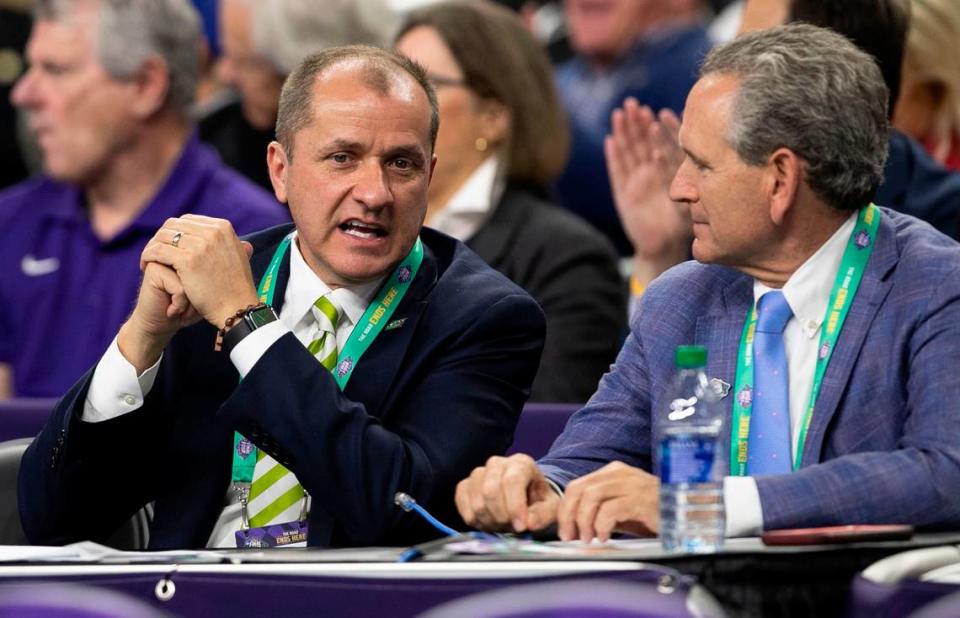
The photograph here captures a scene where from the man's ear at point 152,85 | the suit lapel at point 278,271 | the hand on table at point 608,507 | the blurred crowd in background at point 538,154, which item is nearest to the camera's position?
the hand on table at point 608,507

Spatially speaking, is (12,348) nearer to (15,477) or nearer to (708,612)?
(15,477)

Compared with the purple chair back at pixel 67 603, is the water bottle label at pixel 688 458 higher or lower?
higher

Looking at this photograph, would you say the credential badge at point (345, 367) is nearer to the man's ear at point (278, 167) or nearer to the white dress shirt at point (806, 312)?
the man's ear at point (278, 167)

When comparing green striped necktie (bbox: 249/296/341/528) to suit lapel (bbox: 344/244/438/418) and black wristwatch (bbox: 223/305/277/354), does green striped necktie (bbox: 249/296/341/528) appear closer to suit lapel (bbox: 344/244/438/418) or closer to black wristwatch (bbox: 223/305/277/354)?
suit lapel (bbox: 344/244/438/418)

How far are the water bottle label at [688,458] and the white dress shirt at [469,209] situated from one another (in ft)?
8.62

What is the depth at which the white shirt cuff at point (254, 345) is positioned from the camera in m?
3.32

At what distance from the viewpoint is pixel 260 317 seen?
3.37 metres

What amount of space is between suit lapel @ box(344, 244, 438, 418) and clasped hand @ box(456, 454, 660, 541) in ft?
1.27

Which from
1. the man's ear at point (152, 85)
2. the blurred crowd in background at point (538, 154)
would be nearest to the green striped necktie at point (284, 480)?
the blurred crowd in background at point (538, 154)

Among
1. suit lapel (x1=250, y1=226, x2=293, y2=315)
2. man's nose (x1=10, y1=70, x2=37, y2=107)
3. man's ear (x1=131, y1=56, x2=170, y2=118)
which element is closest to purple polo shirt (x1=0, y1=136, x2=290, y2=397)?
man's ear (x1=131, y1=56, x2=170, y2=118)

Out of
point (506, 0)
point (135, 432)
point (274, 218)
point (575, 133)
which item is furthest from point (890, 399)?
point (506, 0)

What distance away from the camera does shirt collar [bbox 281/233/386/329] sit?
3605mm

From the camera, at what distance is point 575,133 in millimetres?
6691

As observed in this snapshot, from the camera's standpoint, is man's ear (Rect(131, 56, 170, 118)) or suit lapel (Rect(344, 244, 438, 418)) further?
man's ear (Rect(131, 56, 170, 118))
